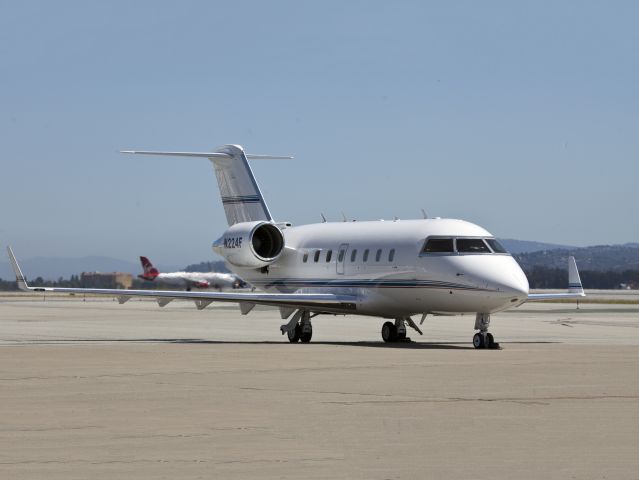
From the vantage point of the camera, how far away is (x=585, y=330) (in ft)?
128

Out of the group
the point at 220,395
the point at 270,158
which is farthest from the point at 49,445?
the point at 270,158

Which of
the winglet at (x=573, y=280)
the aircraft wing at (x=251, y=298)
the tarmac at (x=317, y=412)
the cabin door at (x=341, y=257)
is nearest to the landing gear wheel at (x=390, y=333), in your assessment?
the aircraft wing at (x=251, y=298)

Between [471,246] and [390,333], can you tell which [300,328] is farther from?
[471,246]

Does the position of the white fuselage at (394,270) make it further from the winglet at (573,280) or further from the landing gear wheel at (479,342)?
the winglet at (573,280)

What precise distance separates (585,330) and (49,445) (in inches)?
1197

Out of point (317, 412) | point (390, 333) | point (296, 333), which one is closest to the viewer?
point (317, 412)

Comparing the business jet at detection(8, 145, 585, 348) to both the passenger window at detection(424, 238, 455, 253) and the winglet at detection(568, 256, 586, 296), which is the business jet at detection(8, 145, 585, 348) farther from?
the winglet at detection(568, 256, 586, 296)

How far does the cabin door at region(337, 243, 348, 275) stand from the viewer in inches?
1276

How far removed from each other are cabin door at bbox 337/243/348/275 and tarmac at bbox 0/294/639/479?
603 cm

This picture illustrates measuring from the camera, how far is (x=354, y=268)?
3188 centimetres

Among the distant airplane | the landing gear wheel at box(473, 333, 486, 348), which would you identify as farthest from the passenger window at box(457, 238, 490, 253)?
the distant airplane

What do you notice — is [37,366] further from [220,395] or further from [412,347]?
[412,347]

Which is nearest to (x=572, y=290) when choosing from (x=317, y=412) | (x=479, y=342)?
(x=479, y=342)

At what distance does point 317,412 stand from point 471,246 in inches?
628
